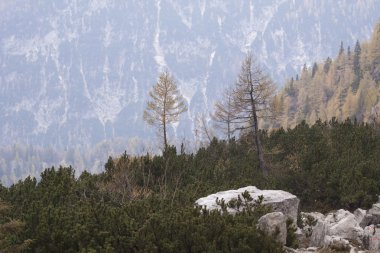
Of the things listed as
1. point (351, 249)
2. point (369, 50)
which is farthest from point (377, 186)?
point (369, 50)

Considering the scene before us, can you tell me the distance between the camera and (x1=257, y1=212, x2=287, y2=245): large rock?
8586 millimetres

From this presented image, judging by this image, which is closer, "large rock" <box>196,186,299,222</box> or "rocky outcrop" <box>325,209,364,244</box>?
"rocky outcrop" <box>325,209,364,244</box>

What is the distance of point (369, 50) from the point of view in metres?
85.4

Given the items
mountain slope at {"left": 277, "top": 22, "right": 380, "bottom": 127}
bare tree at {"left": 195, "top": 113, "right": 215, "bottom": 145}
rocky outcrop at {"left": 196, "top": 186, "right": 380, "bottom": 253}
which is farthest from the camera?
mountain slope at {"left": 277, "top": 22, "right": 380, "bottom": 127}

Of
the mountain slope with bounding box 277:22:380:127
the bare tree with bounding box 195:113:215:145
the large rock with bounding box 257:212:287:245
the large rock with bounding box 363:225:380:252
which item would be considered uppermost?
the mountain slope with bounding box 277:22:380:127

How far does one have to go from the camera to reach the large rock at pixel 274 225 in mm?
8586

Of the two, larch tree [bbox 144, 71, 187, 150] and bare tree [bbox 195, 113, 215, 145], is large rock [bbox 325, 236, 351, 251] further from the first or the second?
bare tree [bbox 195, 113, 215, 145]

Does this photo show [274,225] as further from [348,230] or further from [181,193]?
[181,193]

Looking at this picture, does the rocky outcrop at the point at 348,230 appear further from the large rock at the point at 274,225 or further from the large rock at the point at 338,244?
the large rock at the point at 274,225

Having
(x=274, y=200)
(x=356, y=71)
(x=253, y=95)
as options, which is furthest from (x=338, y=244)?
(x=356, y=71)

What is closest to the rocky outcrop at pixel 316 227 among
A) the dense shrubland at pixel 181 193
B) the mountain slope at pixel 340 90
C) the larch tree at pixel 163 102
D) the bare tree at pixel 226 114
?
the dense shrubland at pixel 181 193

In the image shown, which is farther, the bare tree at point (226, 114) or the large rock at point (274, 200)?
the bare tree at point (226, 114)

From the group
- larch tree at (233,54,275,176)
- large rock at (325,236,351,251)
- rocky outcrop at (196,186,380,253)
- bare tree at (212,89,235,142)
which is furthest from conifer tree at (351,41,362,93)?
large rock at (325,236,351,251)

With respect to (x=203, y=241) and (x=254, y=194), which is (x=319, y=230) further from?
(x=203, y=241)
